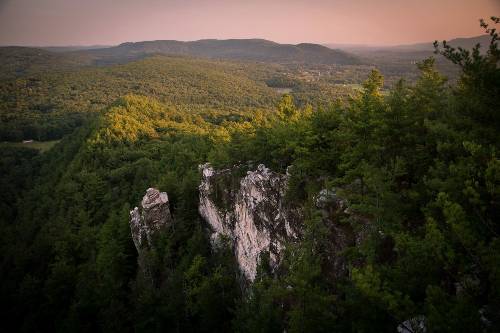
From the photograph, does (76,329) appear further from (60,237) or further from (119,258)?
(60,237)

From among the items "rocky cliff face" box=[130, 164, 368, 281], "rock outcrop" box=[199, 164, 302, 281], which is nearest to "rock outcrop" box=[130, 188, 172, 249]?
"rocky cliff face" box=[130, 164, 368, 281]

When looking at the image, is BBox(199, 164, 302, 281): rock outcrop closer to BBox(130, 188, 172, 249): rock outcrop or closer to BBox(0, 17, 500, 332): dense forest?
BBox(0, 17, 500, 332): dense forest

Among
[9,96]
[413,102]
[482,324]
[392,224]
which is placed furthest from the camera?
[9,96]

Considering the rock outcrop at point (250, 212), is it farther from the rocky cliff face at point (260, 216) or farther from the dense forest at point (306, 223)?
the dense forest at point (306, 223)

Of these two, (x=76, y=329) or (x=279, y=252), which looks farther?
(x=76, y=329)

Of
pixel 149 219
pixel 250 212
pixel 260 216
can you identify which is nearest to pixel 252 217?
pixel 250 212

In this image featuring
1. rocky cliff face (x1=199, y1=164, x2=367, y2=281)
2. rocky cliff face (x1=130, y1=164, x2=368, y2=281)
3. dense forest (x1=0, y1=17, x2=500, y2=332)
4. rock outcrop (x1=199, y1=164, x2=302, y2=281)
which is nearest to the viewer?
dense forest (x1=0, y1=17, x2=500, y2=332)

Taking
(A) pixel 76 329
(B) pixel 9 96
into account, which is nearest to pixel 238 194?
(A) pixel 76 329
